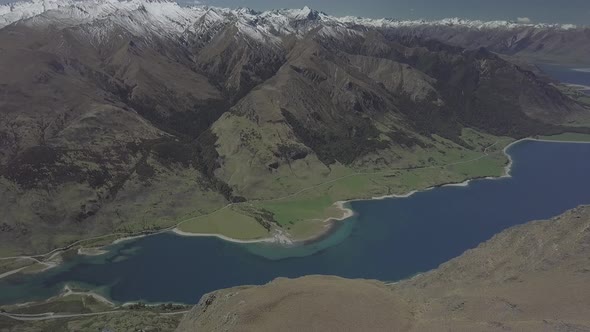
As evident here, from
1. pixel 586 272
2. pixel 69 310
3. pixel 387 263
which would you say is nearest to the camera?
pixel 586 272

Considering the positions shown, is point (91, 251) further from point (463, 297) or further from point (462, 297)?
point (463, 297)

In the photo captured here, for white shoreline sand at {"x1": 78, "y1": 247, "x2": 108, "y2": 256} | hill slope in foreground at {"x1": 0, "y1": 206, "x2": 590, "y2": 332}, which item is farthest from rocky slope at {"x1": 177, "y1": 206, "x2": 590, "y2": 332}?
white shoreline sand at {"x1": 78, "y1": 247, "x2": 108, "y2": 256}

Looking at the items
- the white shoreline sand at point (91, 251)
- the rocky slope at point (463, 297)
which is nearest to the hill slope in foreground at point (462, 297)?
the rocky slope at point (463, 297)

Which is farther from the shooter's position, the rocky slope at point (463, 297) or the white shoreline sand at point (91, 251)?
the white shoreline sand at point (91, 251)

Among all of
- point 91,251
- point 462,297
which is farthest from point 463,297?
point 91,251

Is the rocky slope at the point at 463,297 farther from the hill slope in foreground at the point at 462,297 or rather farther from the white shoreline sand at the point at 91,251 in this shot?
the white shoreline sand at the point at 91,251

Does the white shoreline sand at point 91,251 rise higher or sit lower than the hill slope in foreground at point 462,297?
higher

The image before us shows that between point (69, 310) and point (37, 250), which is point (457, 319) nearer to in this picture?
point (69, 310)

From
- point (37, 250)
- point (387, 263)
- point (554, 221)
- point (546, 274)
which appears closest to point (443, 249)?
point (387, 263)
